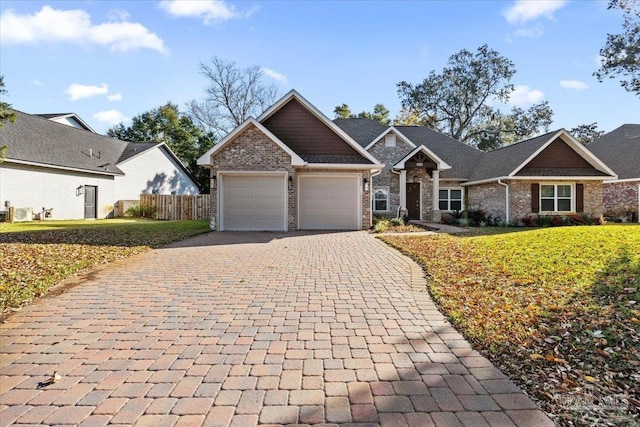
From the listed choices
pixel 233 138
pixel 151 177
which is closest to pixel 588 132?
pixel 233 138

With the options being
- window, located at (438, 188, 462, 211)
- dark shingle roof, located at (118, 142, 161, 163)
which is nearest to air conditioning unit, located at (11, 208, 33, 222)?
dark shingle roof, located at (118, 142, 161, 163)

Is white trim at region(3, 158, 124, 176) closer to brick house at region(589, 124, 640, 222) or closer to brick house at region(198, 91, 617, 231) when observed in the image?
brick house at region(198, 91, 617, 231)

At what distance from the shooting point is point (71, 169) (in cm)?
2083

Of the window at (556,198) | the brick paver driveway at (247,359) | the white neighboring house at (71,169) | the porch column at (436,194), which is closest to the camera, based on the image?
the brick paver driveway at (247,359)

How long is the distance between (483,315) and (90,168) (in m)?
24.5

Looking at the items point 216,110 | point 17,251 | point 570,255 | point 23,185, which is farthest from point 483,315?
point 216,110

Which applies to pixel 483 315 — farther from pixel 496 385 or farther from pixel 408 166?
pixel 408 166

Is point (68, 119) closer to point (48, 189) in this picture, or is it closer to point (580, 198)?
point (48, 189)

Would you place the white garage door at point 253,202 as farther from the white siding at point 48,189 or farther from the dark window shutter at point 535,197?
the dark window shutter at point 535,197

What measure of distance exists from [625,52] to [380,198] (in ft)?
56.1

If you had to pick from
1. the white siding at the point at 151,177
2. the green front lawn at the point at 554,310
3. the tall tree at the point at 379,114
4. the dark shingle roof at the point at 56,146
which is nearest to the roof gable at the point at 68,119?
the dark shingle roof at the point at 56,146

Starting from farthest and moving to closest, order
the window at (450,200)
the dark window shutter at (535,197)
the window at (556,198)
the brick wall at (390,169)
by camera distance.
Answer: the window at (450,200), the brick wall at (390,169), the window at (556,198), the dark window shutter at (535,197)

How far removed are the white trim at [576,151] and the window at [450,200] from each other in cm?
460

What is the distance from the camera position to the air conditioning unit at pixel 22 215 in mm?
17806
